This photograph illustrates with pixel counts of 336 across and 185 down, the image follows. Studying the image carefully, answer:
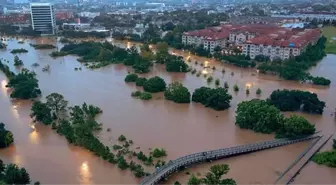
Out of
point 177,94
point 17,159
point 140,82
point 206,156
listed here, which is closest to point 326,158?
point 206,156

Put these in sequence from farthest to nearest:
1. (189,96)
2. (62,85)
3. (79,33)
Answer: (79,33) → (62,85) → (189,96)

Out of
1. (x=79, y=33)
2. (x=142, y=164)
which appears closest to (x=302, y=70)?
(x=142, y=164)

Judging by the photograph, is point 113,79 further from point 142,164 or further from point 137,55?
point 142,164

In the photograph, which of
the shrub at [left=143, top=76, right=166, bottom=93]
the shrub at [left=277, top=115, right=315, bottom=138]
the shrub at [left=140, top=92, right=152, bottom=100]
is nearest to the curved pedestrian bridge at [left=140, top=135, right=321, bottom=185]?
the shrub at [left=277, top=115, right=315, bottom=138]

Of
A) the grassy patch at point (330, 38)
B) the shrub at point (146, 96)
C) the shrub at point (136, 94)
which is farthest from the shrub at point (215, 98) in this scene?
the grassy patch at point (330, 38)

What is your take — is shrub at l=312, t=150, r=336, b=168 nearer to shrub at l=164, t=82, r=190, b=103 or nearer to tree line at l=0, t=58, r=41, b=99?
shrub at l=164, t=82, r=190, b=103

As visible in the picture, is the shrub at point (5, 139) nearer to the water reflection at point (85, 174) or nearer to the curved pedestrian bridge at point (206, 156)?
the water reflection at point (85, 174)
